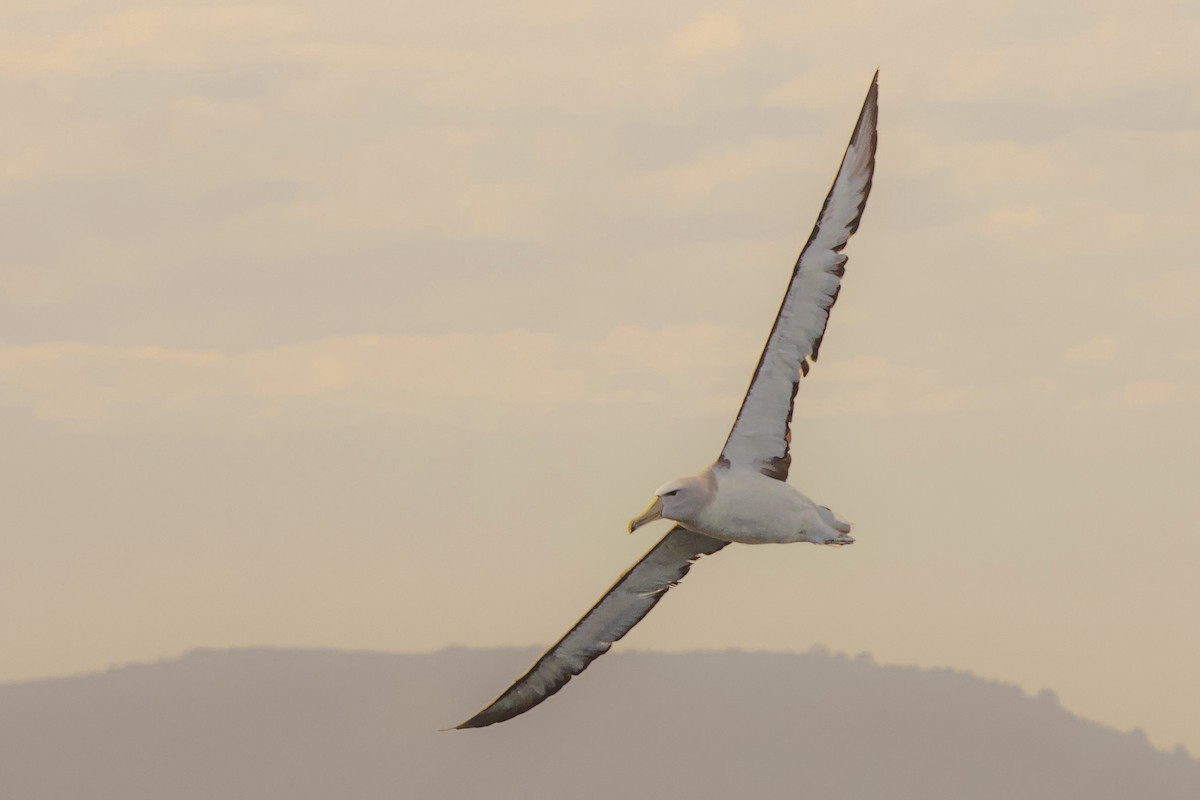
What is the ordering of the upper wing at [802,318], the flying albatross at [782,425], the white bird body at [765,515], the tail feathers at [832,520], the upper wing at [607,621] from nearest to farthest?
the upper wing at [802,318]
the flying albatross at [782,425]
the white bird body at [765,515]
the tail feathers at [832,520]
the upper wing at [607,621]

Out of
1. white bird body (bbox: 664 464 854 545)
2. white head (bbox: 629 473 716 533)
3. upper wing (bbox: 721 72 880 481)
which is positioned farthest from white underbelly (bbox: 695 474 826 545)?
upper wing (bbox: 721 72 880 481)

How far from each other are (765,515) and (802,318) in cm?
258

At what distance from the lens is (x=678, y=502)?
76.2ft

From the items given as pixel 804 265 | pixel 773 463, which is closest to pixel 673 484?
pixel 773 463

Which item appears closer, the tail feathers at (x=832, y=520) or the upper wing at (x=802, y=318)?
the upper wing at (x=802, y=318)

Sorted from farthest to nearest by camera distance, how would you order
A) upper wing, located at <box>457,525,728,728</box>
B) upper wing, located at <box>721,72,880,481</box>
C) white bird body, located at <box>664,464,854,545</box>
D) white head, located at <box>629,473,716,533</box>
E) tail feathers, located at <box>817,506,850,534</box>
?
upper wing, located at <box>457,525,728,728</box>, tail feathers, located at <box>817,506,850,534</box>, white bird body, located at <box>664,464,854,545</box>, white head, located at <box>629,473,716,533</box>, upper wing, located at <box>721,72,880,481</box>

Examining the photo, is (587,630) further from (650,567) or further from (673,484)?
(673,484)

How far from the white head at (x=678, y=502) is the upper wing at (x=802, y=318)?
100 centimetres

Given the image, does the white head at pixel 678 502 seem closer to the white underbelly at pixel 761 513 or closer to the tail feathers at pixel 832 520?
the white underbelly at pixel 761 513

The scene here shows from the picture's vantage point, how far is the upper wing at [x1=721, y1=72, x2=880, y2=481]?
74.8 feet

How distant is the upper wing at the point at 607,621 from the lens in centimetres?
2619

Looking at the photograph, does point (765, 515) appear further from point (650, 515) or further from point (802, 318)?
point (802, 318)

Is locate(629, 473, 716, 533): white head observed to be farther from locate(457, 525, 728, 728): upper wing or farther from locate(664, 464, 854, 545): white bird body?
locate(457, 525, 728, 728): upper wing

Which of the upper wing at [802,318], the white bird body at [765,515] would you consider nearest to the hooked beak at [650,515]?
the white bird body at [765,515]
